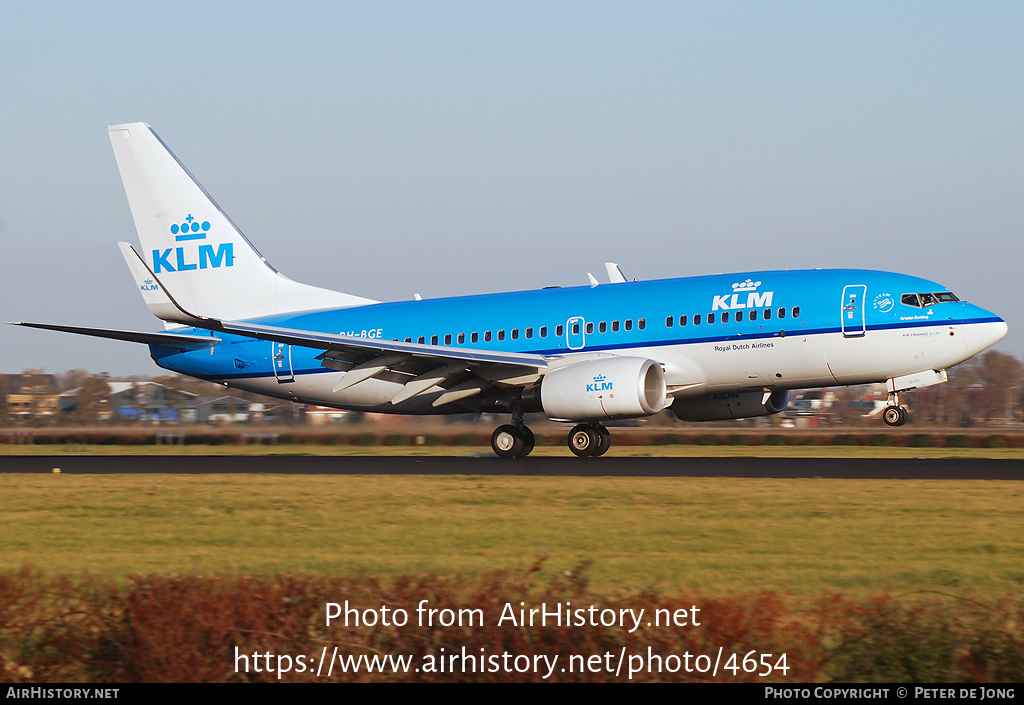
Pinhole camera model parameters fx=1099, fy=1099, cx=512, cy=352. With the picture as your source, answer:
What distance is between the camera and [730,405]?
28422 mm

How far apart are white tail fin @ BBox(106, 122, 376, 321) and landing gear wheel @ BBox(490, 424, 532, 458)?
23.3 feet

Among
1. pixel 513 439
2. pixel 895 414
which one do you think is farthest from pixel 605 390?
pixel 895 414

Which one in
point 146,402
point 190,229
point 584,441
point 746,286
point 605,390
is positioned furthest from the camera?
point 146,402

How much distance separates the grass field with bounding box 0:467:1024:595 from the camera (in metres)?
10.7

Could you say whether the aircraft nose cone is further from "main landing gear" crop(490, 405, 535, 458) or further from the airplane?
"main landing gear" crop(490, 405, 535, 458)

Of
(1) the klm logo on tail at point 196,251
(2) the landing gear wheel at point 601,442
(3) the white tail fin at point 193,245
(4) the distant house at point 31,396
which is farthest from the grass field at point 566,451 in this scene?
(4) the distant house at point 31,396

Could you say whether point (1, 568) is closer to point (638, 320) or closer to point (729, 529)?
point (729, 529)

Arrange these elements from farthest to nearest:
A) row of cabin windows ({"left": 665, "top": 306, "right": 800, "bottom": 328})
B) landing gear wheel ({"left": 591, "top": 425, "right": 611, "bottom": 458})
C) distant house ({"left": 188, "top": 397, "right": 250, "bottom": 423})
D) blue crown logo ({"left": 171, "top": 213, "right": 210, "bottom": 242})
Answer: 1. distant house ({"left": 188, "top": 397, "right": 250, "bottom": 423})
2. blue crown logo ({"left": 171, "top": 213, "right": 210, "bottom": 242})
3. landing gear wheel ({"left": 591, "top": 425, "right": 611, "bottom": 458})
4. row of cabin windows ({"left": 665, "top": 306, "right": 800, "bottom": 328})

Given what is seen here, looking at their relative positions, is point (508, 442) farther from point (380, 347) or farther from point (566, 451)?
point (566, 451)

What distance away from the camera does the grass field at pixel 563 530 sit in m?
10.7

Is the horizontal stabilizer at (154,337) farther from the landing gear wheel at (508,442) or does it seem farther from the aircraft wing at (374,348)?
the landing gear wheel at (508,442)

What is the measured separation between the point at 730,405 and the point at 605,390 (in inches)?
193

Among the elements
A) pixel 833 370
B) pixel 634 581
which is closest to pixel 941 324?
pixel 833 370

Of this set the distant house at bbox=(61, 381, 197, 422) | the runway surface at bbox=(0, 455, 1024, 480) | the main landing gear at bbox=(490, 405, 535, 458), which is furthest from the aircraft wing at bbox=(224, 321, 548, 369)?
the distant house at bbox=(61, 381, 197, 422)
